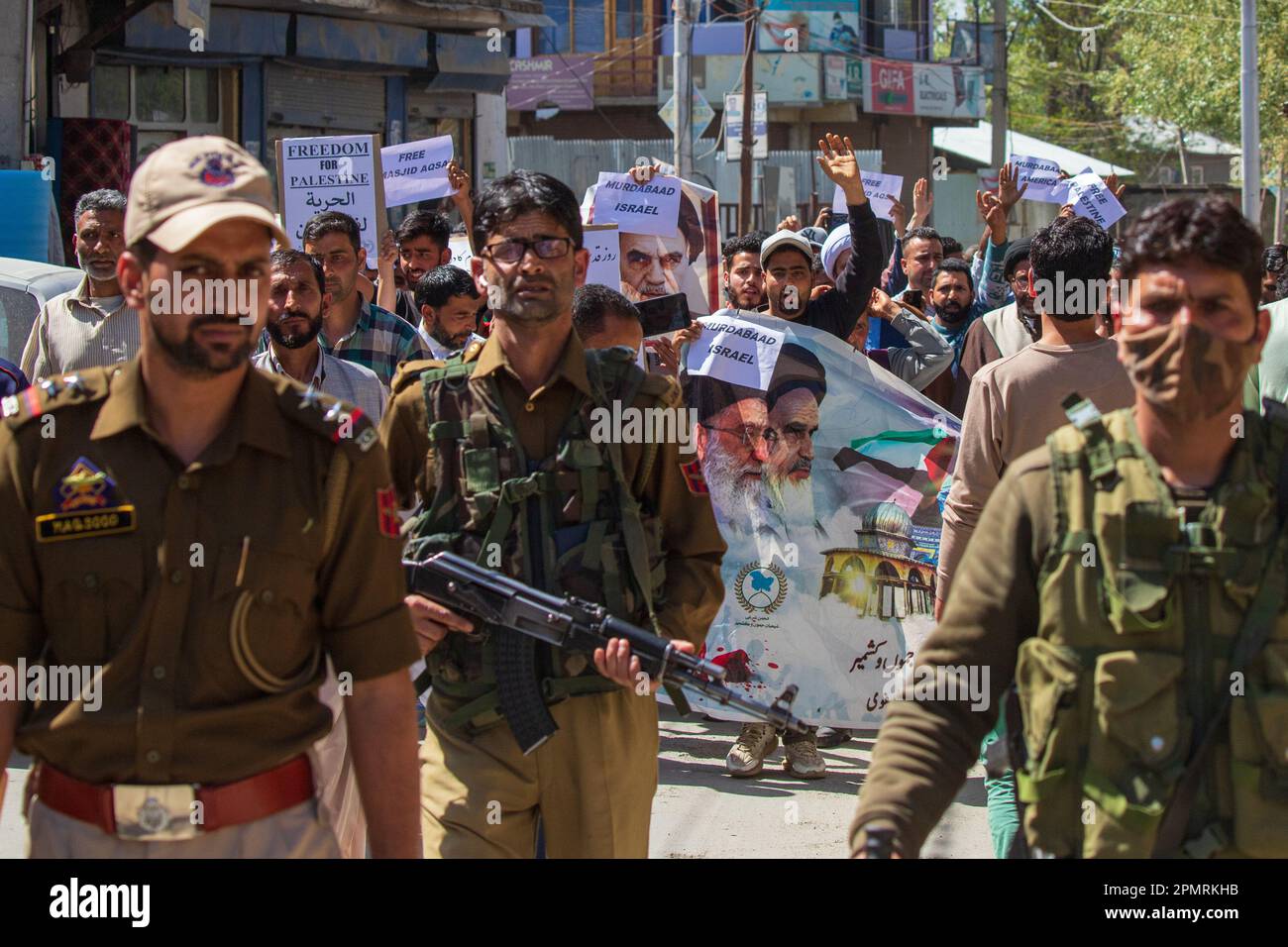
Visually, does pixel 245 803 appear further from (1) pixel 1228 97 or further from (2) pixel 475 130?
(1) pixel 1228 97

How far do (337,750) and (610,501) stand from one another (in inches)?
31.9

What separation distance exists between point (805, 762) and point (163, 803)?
4606 mm

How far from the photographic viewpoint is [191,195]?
270cm

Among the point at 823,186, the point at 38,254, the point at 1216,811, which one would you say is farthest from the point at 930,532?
the point at 823,186

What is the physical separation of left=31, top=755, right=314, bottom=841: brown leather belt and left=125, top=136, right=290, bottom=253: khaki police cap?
0.86 m

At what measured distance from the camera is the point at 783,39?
35.7m

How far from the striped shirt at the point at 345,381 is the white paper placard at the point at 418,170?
3947mm

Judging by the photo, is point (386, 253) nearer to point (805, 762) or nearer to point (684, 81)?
point (805, 762)

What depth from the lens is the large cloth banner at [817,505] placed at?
699 centimetres

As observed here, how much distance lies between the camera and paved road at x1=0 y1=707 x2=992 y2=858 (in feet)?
19.7

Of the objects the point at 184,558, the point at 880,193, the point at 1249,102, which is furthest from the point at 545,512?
the point at 1249,102

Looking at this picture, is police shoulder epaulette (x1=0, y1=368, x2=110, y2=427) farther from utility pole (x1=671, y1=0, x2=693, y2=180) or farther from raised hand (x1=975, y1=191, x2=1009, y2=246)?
utility pole (x1=671, y1=0, x2=693, y2=180)

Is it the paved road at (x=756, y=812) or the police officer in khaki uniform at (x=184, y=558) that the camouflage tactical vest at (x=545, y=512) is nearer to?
the police officer in khaki uniform at (x=184, y=558)

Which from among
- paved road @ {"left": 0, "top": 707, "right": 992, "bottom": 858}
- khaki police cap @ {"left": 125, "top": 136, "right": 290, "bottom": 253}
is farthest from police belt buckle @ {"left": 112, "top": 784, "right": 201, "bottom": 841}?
paved road @ {"left": 0, "top": 707, "right": 992, "bottom": 858}
